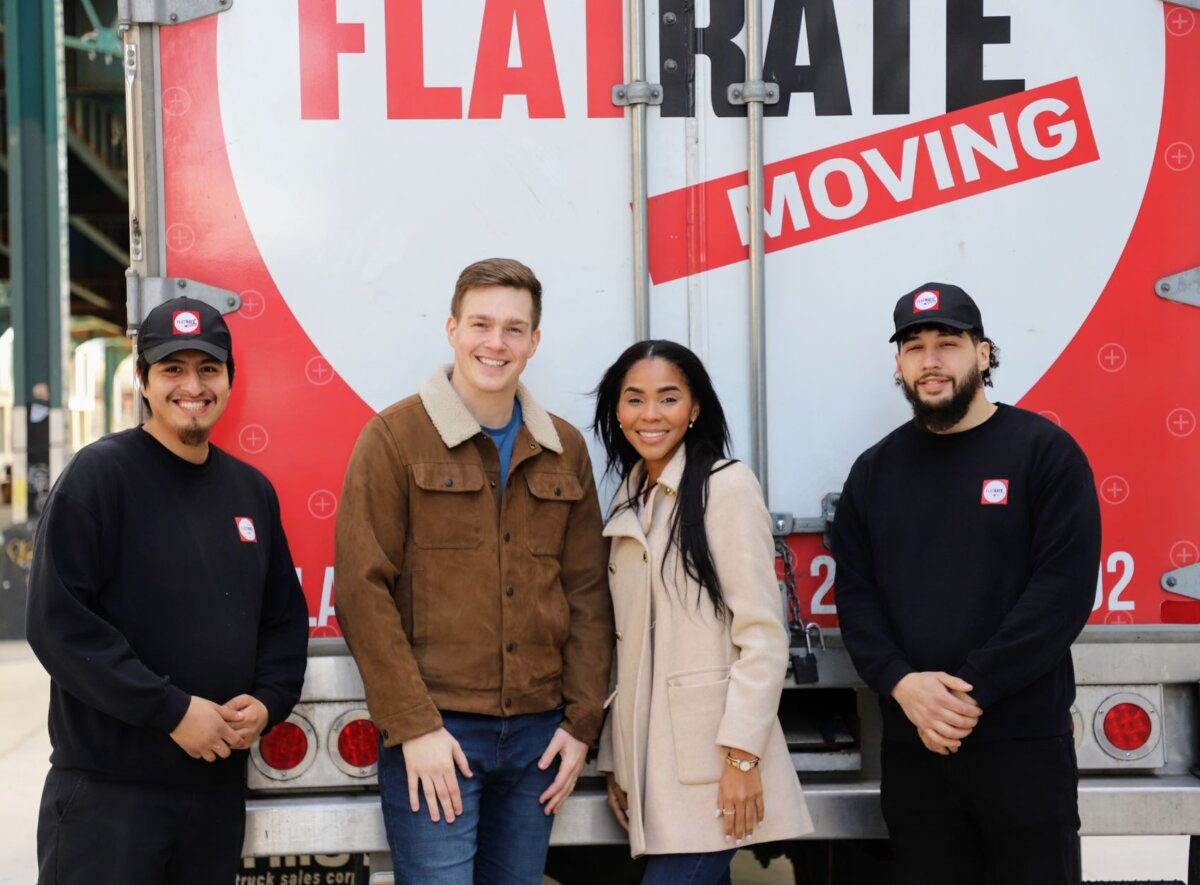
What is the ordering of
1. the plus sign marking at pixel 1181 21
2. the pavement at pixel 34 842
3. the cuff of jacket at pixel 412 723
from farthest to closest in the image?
the pavement at pixel 34 842, the plus sign marking at pixel 1181 21, the cuff of jacket at pixel 412 723

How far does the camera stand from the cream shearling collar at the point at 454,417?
2531mm

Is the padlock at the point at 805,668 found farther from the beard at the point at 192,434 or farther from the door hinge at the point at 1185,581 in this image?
the beard at the point at 192,434

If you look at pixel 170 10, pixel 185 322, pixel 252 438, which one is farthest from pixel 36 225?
pixel 185 322

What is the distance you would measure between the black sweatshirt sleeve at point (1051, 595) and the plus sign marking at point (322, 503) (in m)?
1.42

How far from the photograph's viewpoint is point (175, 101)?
8.93 ft

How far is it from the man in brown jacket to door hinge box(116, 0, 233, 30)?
880mm

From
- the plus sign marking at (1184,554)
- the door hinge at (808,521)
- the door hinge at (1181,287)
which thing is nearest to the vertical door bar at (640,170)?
the door hinge at (808,521)

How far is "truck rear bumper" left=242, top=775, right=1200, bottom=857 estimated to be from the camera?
8.73ft

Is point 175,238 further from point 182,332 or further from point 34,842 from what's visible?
point 34,842

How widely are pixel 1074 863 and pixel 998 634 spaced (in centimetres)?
50

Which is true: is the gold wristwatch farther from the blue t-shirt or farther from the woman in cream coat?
the blue t-shirt

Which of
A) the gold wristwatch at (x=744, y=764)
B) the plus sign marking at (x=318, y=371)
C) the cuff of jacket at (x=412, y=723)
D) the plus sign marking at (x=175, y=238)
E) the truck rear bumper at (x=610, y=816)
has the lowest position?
the truck rear bumper at (x=610, y=816)

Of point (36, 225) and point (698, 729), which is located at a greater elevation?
point (36, 225)

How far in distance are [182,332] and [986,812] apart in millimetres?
1914
